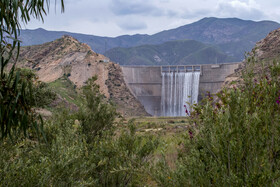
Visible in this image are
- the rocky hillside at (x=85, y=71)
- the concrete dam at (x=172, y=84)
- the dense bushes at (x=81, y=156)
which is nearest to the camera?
the dense bushes at (x=81, y=156)

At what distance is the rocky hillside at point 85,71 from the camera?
60019 millimetres

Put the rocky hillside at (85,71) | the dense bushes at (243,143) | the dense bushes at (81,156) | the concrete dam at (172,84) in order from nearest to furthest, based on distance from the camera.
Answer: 1. the dense bushes at (243,143)
2. the dense bushes at (81,156)
3. the concrete dam at (172,84)
4. the rocky hillside at (85,71)

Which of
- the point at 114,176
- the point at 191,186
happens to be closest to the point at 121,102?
the point at 114,176

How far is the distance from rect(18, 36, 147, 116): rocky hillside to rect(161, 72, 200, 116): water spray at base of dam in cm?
502

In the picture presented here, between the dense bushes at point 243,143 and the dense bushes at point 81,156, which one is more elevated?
the dense bushes at point 243,143

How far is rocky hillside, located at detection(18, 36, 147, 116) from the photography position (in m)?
60.0

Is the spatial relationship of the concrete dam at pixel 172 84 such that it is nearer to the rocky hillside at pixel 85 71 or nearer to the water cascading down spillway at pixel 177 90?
the water cascading down spillway at pixel 177 90

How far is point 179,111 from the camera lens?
59.8 metres

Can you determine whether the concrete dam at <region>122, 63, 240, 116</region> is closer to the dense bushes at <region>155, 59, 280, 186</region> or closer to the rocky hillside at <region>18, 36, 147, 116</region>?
the rocky hillside at <region>18, 36, 147, 116</region>

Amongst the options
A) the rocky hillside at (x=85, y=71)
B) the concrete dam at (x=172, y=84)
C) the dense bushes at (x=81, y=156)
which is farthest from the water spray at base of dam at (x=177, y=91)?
the dense bushes at (x=81, y=156)

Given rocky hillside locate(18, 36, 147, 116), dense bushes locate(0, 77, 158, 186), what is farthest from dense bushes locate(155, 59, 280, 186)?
rocky hillside locate(18, 36, 147, 116)

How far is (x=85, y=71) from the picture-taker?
63.0 m

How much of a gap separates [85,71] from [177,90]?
1896cm

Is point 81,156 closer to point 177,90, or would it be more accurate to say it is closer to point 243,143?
point 243,143
